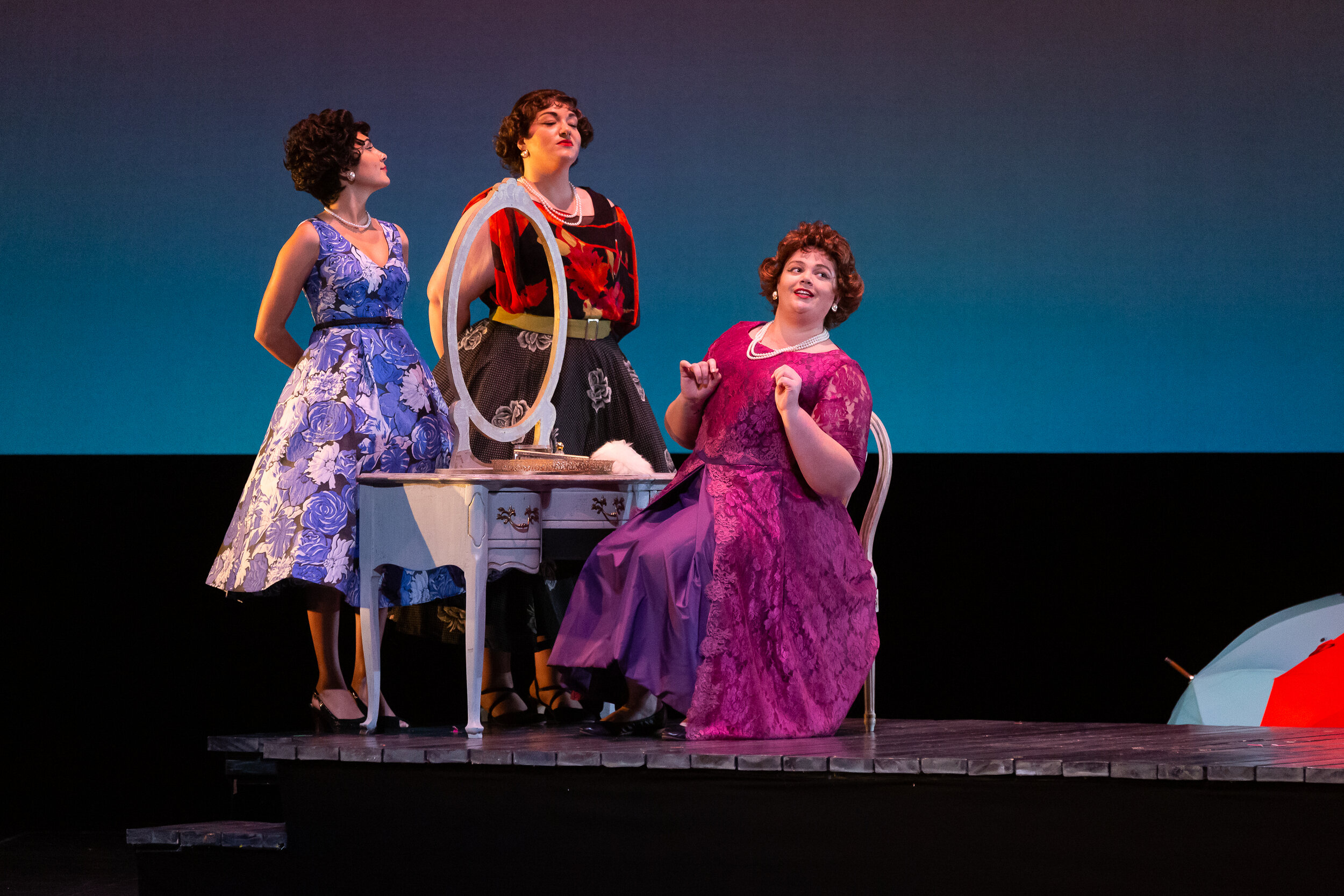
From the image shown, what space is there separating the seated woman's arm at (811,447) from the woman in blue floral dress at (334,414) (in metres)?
0.99

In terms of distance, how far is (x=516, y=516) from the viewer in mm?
3381

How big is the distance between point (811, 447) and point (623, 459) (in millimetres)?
520

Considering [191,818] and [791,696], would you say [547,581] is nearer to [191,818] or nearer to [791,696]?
[791,696]

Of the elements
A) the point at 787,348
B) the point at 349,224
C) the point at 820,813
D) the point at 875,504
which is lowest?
the point at 820,813

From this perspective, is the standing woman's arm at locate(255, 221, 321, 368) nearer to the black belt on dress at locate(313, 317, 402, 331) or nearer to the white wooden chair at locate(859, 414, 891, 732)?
the black belt on dress at locate(313, 317, 402, 331)

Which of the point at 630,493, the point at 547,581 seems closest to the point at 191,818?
the point at 547,581

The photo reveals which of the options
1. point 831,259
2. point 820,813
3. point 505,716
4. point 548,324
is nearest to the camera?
point 820,813

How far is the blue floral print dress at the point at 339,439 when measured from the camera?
344 cm

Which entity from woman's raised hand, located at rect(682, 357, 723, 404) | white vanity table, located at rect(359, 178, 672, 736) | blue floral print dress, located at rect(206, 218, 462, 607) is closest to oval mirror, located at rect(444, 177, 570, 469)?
white vanity table, located at rect(359, 178, 672, 736)

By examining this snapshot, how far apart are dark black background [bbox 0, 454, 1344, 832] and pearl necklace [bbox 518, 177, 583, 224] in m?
2.23

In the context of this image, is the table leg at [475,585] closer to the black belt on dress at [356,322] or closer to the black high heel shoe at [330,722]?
the black high heel shoe at [330,722]

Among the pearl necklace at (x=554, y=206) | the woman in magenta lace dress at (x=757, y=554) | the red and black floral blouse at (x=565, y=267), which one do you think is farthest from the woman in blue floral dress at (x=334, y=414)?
the woman in magenta lace dress at (x=757, y=554)

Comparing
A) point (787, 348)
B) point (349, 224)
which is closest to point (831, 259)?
point (787, 348)

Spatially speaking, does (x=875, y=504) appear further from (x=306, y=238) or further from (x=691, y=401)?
(x=306, y=238)
